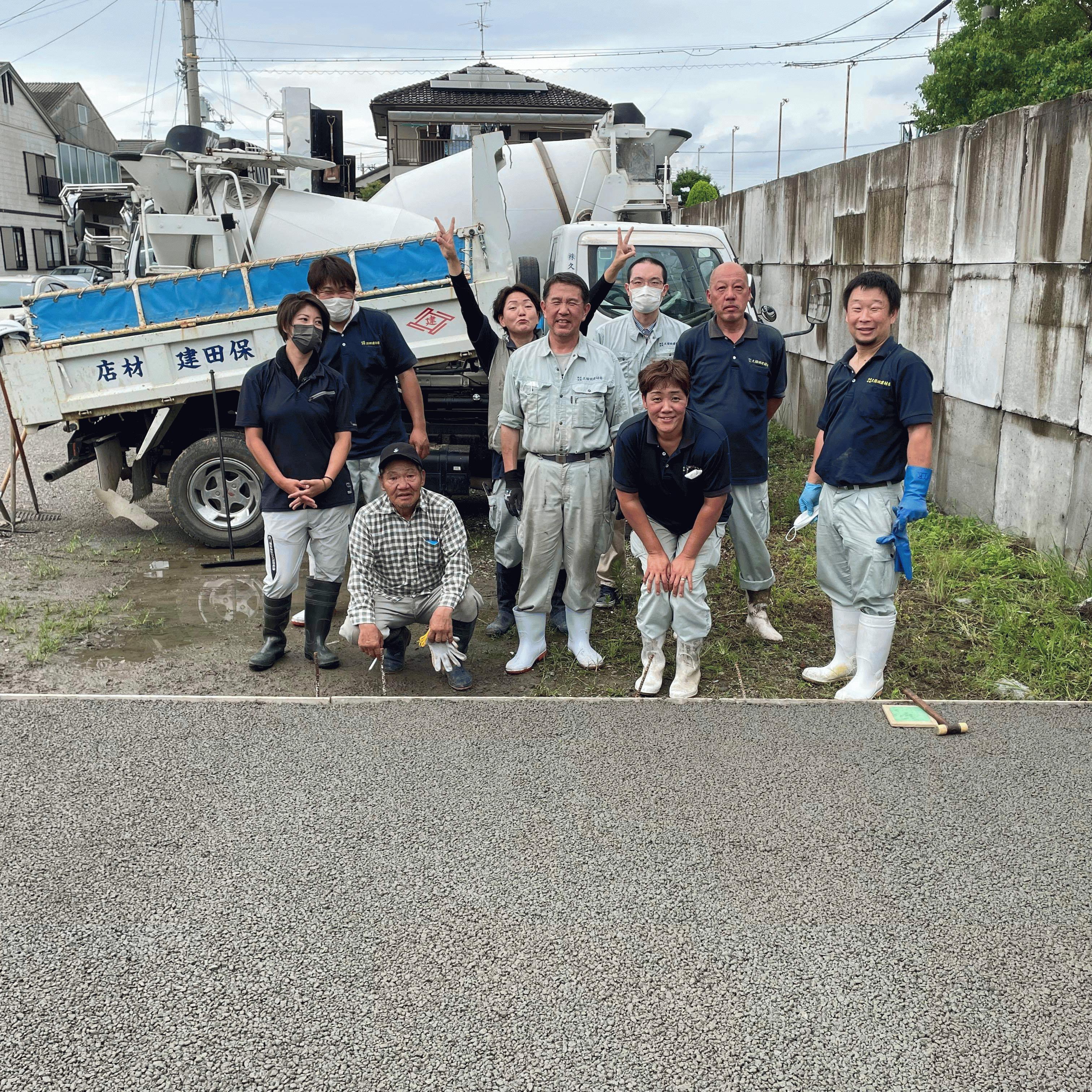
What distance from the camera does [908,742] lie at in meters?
4.39

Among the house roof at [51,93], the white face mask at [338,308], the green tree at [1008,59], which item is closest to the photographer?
the white face mask at [338,308]

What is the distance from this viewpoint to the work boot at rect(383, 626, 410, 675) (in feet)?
17.5

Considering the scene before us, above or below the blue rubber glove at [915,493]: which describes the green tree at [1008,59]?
above

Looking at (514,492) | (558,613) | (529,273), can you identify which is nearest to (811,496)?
(514,492)

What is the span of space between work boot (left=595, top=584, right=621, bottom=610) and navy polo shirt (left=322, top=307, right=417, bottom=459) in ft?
5.09

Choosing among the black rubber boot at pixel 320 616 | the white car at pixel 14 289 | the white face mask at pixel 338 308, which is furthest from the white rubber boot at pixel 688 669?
the white car at pixel 14 289

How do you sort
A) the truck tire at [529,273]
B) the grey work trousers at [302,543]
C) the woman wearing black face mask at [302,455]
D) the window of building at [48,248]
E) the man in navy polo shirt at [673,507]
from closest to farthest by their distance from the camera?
the man in navy polo shirt at [673,507]
the woman wearing black face mask at [302,455]
the grey work trousers at [302,543]
the truck tire at [529,273]
the window of building at [48,248]

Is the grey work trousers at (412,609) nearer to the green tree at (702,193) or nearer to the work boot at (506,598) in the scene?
the work boot at (506,598)

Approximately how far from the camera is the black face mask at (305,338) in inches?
201

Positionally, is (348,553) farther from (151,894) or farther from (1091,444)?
(1091,444)

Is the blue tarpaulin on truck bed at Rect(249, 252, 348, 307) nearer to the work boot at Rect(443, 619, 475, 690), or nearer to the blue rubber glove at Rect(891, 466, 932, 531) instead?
the work boot at Rect(443, 619, 475, 690)

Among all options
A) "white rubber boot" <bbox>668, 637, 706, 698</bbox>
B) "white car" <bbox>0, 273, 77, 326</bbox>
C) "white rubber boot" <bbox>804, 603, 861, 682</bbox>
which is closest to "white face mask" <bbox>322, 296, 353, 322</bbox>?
"white rubber boot" <bbox>668, 637, 706, 698</bbox>

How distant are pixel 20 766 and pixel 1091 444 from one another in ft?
18.4

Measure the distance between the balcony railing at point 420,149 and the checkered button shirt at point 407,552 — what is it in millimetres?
34497
